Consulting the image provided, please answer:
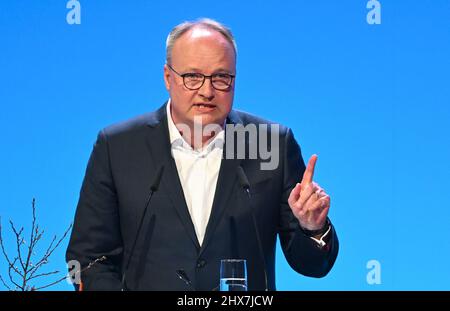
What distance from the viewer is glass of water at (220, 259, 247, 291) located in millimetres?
1904

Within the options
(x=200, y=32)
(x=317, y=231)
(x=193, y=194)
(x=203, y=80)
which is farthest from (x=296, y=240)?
(x=200, y=32)

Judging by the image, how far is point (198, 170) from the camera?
2619mm

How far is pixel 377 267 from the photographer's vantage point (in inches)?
142

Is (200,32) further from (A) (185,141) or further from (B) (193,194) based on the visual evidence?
(B) (193,194)

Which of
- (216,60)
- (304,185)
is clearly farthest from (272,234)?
(216,60)

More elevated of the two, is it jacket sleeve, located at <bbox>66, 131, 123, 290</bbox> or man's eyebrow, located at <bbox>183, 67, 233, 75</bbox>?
man's eyebrow, located at <bbox>183, 67, 233, 75</bbox>

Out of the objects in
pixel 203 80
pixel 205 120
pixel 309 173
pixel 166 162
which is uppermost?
pixel 203 80

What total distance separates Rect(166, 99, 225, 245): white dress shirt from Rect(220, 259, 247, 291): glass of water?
550mm

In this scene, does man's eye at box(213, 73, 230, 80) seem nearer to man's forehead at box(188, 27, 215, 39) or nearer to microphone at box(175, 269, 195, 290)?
man's forehead at box(188, 27, 215, 39)

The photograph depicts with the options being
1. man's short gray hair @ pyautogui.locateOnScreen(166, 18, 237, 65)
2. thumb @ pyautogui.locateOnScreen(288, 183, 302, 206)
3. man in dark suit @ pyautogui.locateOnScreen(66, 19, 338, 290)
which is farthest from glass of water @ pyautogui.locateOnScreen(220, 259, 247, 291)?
man's short gray hair @ pyautogui.locateOnScreen(166, 18, 237, 65)

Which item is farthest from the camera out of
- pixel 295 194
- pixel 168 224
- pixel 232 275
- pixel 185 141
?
pixel 185 141

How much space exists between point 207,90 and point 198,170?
0.99 ft
